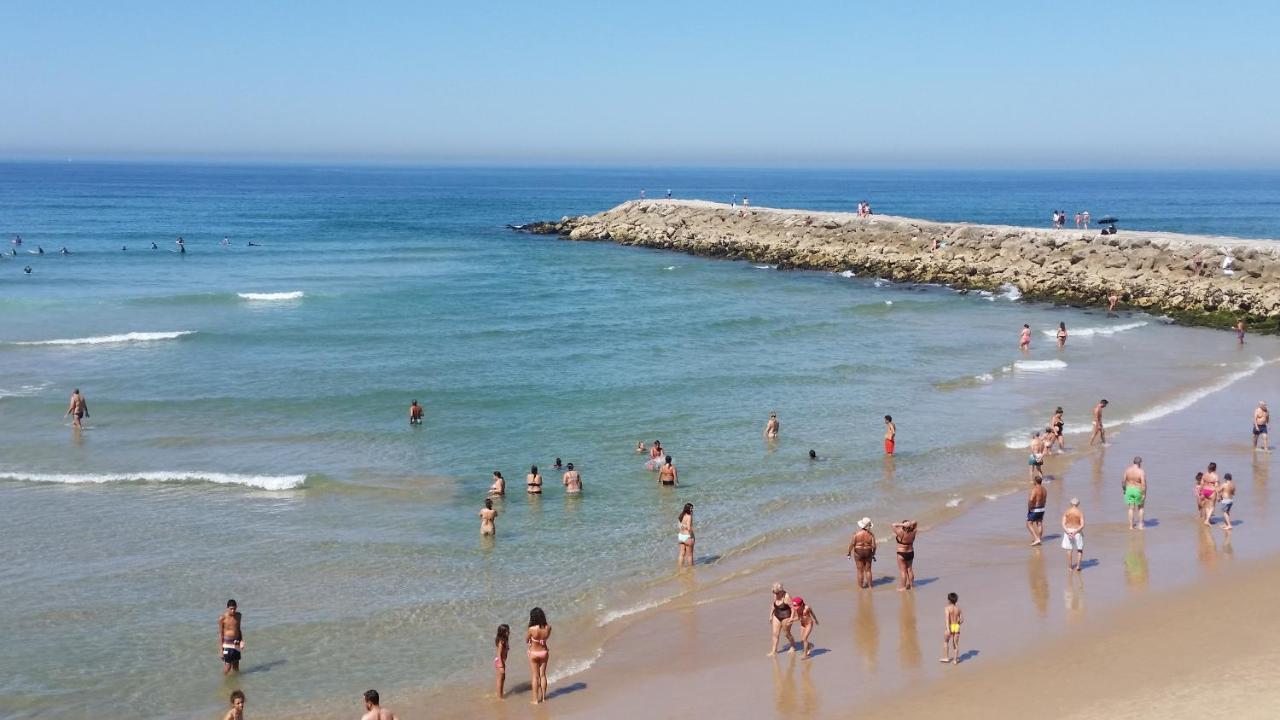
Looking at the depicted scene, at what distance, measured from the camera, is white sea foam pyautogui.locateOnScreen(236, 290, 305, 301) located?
4297cm

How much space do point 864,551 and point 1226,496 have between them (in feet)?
20.9

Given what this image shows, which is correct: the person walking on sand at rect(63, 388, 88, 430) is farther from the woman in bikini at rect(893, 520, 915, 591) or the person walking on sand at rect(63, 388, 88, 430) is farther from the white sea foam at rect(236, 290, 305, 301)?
the white sea foam at rect(236, 290, 305, 301)

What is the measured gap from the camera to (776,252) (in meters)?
56.6

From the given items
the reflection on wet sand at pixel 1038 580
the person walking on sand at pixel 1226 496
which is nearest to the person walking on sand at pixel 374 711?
the reflection on wet sand at pixel 1038 580

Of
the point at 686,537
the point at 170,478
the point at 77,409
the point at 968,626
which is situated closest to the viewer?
the point at 968,626

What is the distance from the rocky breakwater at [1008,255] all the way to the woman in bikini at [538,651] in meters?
31.6

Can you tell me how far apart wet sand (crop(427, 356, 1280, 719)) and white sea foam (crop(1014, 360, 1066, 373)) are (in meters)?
11.2

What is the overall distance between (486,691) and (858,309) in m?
31.3

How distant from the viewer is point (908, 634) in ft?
43.8

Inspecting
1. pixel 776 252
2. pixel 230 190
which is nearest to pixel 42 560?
pixel 776 252

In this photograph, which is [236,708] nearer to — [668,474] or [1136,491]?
[668,474]

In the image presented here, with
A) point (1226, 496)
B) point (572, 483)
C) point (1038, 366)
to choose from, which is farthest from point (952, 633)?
point (1038, 366)

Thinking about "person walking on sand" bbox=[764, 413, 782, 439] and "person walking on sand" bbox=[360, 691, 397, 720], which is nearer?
"person walking on sand" bbox=[360, 691, 397, 720]

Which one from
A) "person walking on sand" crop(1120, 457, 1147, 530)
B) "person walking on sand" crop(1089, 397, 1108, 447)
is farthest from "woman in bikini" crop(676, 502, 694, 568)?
"person walking on sand" crop(1089, 397, 1108, 447)
